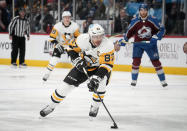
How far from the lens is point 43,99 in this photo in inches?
236

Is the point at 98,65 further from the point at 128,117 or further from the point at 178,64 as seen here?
the point at 178,64

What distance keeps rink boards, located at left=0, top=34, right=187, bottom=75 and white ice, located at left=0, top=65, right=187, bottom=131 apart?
734 millimetres

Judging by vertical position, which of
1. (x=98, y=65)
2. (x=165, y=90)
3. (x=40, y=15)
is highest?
(x=40, y=15)

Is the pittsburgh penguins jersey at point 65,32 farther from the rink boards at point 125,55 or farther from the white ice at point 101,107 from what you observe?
the rink boards at point 125,55

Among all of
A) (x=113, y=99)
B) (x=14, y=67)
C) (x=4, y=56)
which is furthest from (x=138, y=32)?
(x=4, y=56)

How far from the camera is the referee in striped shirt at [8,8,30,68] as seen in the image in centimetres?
1081

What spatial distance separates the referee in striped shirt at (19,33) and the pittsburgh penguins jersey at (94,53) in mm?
6387

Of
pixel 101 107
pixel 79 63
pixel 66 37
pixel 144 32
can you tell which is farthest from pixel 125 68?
pixel 79 63

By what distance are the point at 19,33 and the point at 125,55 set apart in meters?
2.79

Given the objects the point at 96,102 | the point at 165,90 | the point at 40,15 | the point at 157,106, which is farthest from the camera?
the point at 40,15

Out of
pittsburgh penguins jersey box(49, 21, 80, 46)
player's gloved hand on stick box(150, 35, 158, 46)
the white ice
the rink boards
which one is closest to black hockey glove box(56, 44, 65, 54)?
pittsburgh penguins jersey box(49, 21, 80, 46)

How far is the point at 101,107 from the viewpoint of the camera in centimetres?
539

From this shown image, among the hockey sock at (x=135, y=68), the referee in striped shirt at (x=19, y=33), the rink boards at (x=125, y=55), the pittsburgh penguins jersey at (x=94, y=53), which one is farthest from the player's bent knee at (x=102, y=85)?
the referee in striped shirt at (x=19, y=33)

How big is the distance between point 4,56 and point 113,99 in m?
6.14
